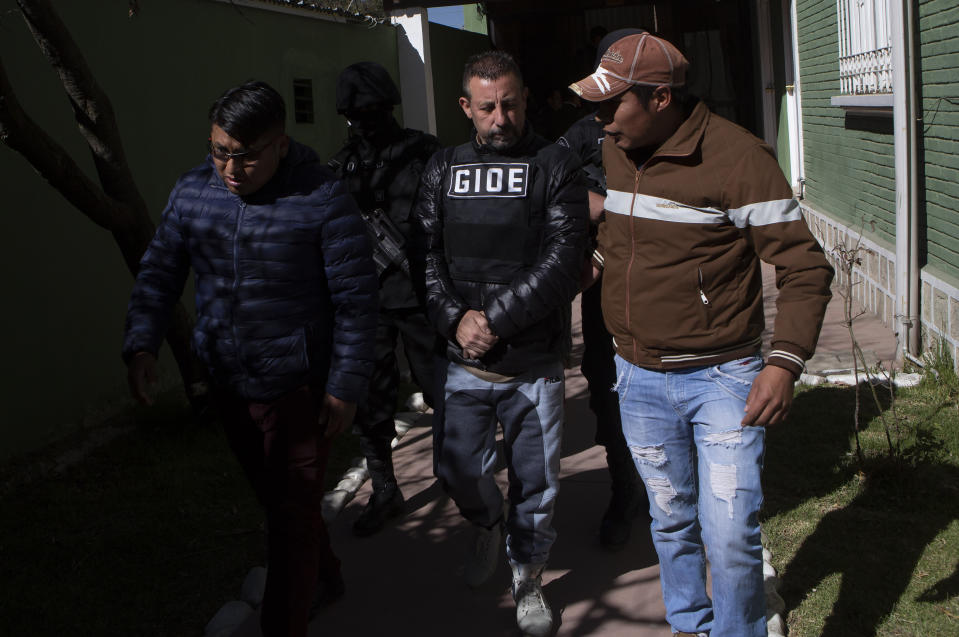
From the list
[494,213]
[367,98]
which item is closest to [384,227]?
[367,98]

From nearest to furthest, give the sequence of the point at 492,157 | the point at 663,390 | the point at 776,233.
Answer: the point at 776,233
the point at 663,390
the point at 492,157

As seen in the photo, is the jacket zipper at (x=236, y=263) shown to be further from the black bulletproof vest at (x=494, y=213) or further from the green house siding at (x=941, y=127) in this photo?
the green house siding at (x=941, y=127)

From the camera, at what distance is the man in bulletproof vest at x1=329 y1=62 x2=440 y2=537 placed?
433cm

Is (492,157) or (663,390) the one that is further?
(492,157)

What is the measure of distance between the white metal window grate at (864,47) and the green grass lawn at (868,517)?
275 cm

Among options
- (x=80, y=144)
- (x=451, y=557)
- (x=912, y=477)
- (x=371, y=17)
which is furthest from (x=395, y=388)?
(x=371, y=17)

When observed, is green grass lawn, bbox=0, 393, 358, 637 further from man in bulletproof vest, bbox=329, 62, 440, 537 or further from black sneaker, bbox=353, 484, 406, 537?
man in bulletproof vest, bbox=329, 62, 440, 537

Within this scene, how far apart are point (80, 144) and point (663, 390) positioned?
200 inches

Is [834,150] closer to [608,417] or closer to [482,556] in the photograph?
[608,417]

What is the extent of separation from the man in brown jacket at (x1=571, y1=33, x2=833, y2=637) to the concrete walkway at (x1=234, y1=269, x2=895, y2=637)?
0.81 metres

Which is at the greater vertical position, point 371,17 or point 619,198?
point 371,17

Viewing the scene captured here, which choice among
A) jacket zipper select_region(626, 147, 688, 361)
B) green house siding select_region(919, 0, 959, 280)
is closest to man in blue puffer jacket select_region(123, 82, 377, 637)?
jacket zipper select_region(626, 147, 688, 361)

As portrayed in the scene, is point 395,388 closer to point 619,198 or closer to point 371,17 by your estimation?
point 619,198

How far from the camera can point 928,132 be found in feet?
20.2
